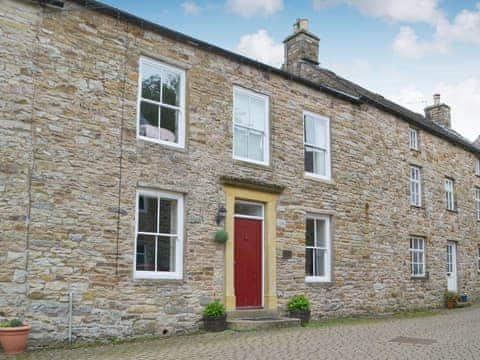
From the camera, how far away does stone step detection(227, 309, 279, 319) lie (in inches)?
488

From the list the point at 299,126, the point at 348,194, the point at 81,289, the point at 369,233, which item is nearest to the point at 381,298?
the point at 369,233

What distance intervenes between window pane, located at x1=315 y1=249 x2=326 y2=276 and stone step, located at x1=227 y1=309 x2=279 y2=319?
2103 millimetres

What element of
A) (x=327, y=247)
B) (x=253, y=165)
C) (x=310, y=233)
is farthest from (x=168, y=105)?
(x=327, y=247)

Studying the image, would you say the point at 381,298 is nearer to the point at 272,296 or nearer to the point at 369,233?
the point at 369,233

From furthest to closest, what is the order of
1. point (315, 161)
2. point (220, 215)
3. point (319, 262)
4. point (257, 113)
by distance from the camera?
point (315, 161)
point (319, 262)
point (257, 113)
point (220, 215)

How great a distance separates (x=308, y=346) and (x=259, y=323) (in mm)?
2294

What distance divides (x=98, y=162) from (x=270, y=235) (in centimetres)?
475

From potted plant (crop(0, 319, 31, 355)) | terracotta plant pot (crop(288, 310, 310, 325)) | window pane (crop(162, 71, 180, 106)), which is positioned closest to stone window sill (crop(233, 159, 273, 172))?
window pane (crop(162, 71, 180, 106))

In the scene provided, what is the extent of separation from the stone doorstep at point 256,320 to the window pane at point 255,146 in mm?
3722

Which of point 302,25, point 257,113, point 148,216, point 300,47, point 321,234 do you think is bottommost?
point 321,234

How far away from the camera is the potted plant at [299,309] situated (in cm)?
1331

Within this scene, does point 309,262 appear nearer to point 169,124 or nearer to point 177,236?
point 177,236

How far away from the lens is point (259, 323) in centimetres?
1200

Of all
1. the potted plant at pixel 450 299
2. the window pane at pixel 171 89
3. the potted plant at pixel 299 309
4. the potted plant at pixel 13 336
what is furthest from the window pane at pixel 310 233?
the potted plant at pixel 13 336
